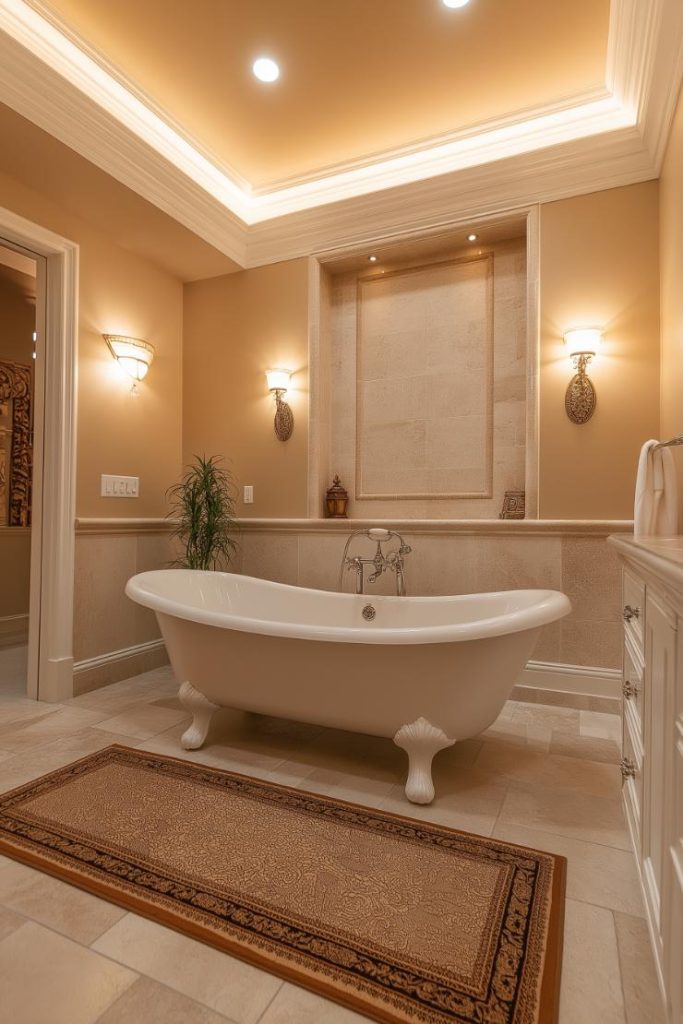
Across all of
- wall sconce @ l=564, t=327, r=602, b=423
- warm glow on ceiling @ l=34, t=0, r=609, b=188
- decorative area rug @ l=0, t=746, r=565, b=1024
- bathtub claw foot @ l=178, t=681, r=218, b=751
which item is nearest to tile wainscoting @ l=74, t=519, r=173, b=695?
bathtub claw foot @ l=178, t=681, r=218, b=751

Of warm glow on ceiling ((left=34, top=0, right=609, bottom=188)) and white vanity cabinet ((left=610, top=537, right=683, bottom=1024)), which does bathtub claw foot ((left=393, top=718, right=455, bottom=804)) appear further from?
warm glow on ceiling ((left=34, top=0, right=609, bottom=188))

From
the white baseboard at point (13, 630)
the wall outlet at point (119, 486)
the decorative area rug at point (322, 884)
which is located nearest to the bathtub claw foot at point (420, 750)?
the decorative area rug at point (322, 884)

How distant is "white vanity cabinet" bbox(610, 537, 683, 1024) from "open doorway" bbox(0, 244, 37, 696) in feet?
12.7

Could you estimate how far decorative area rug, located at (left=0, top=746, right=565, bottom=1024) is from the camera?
1.09 metres

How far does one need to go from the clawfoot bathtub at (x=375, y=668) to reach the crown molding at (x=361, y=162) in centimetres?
198

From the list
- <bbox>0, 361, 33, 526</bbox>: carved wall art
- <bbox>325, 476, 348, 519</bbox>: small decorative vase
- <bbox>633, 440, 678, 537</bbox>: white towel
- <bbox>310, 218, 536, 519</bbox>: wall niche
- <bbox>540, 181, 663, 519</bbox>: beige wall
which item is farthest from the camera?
<bbox>0, 361, 33, 526</bbox>: carved wall art

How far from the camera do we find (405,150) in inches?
114

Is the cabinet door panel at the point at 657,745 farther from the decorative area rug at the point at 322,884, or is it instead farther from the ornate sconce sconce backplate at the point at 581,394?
the ornate sconce sconce backplate at the point at 581,394

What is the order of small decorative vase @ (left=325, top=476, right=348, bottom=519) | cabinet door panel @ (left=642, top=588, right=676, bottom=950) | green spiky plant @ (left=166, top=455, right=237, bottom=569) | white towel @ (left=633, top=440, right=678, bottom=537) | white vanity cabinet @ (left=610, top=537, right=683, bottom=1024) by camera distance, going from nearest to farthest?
white vanity cabinet @ (left=610, top=537, right=683, bottom=1024) → cabinet door panel @ (left=642, top=588, right=676, bottom=950) → white towel @ (left=633, top=440, right=678, bottom=537) → green spiky plant @ (left=166, top=455, right=237, bottom=569) → small decorative vase @ (left=325, top=476, right=348, bottom=519)

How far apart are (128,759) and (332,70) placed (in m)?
3.01

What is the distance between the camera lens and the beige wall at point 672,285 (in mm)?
2080

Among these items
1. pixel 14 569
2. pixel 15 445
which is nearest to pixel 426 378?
pixel 15 445

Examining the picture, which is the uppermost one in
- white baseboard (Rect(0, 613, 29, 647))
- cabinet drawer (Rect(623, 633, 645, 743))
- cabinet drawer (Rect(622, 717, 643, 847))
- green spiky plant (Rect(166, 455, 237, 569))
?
green spiky plant (Rect(166, 455, 237, 569))

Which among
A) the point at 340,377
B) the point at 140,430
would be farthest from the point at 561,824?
the point at 140,430
